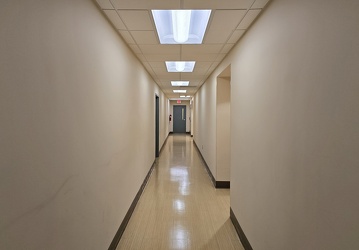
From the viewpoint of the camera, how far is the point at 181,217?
3174 mm

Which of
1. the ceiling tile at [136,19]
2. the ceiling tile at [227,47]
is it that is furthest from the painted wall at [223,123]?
the ceiling tile at [136,19]

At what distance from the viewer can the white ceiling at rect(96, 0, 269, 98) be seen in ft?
6.05

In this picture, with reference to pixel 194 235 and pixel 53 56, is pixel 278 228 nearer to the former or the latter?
pixel 194 235

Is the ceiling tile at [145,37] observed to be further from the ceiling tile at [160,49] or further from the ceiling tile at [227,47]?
the ceiling tile at [227,47]

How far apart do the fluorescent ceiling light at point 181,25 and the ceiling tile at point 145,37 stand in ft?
0.26

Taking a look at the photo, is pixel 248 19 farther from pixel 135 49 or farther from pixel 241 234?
pixel 241 234

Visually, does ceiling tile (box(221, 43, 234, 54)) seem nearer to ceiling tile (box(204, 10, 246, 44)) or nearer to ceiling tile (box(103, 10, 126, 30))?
ceiling tile (box(204, 10, 246, 44))

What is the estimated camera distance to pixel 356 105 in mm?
877

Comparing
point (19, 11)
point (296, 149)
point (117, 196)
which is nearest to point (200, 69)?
point (117, 196)

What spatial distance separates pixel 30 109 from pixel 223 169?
4.02m

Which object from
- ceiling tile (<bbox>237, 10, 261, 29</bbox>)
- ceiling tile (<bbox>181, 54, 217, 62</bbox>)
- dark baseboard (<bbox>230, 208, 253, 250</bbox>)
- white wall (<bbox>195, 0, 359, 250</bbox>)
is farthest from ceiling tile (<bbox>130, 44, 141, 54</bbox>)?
dark baseboard (<bbox>230, 208, 253, 250</bbox>)

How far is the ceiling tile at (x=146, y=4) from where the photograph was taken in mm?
1810

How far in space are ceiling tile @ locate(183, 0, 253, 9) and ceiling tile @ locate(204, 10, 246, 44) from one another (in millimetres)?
94

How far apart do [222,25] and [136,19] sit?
940mm
